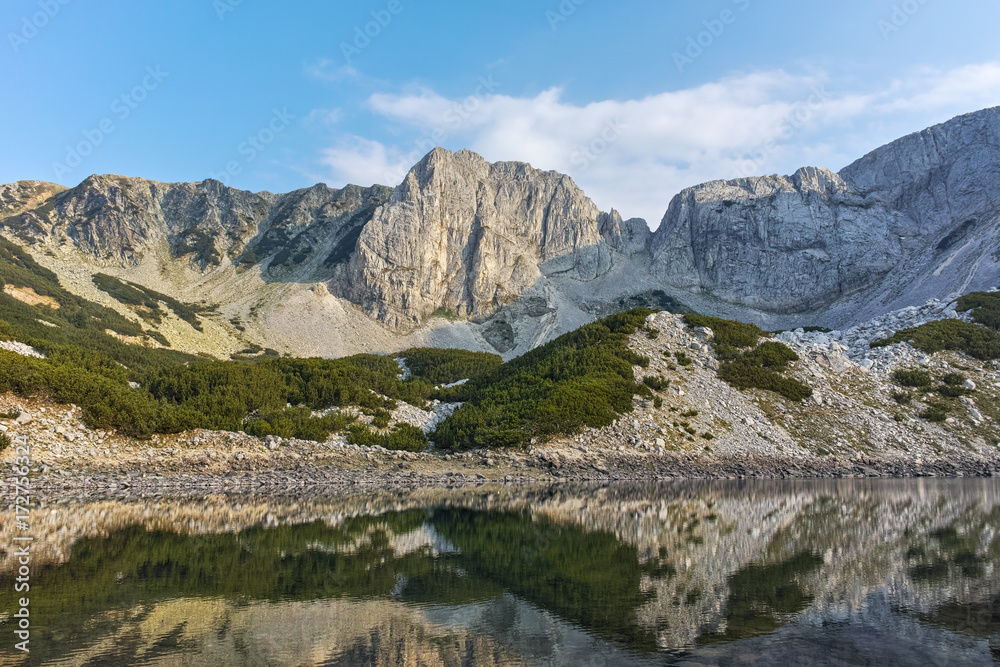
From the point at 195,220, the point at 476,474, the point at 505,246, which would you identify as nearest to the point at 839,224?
the point at 505,246

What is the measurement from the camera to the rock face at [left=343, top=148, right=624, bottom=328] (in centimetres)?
11731

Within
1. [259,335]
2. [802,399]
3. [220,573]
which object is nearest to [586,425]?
[802,399]

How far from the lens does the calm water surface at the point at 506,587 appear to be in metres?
8.20

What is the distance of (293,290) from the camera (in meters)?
112

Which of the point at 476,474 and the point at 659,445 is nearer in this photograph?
the point at 476,474

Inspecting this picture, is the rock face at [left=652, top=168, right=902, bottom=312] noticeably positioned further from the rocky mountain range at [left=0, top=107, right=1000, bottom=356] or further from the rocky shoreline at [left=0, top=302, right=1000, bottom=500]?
the rocky shoreline at [left=0, top=302, right=1000, bottom=500]

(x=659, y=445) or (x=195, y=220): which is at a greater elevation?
(x=195, y=220)

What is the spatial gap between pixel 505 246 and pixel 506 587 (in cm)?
12398

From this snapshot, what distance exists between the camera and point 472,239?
131000mm

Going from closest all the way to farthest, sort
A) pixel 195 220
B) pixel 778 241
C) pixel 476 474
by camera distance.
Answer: pixel 476 474 < pixel 778 241 < pixel 195 220

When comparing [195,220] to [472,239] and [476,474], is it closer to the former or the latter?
[472,239]

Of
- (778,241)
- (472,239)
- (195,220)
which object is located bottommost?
(778,241)

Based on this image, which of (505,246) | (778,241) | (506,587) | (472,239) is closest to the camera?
(506,587)

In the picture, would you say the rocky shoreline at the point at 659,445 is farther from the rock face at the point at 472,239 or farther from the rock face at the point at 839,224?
the rock face at the point at 472,239
